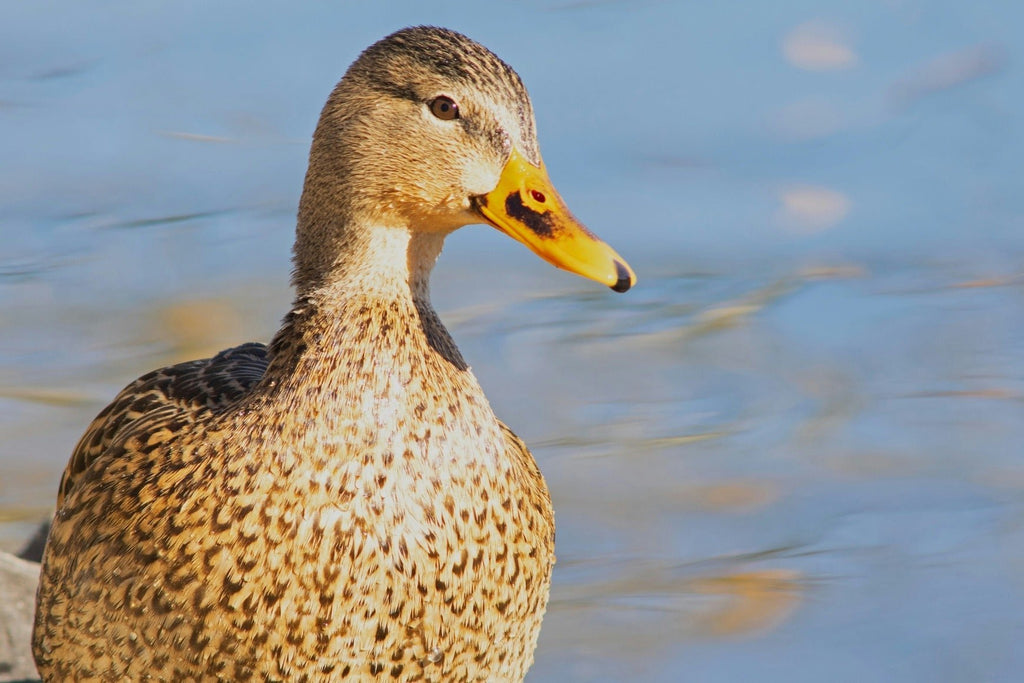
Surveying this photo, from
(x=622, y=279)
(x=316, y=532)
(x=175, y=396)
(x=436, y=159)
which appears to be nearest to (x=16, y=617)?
(x=175, y=396)

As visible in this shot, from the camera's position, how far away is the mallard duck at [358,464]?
3.38m

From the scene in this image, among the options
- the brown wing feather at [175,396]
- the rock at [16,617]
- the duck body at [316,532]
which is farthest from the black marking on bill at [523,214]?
the rock at [16,617]

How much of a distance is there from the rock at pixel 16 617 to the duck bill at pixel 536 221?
1.98 metres

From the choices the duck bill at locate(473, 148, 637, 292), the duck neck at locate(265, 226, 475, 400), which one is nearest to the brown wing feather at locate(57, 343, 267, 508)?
the duck neck at locate(265, 226, 475, 400)

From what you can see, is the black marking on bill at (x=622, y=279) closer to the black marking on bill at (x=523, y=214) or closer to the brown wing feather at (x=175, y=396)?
the black marking on bill at (x=523, y=214)

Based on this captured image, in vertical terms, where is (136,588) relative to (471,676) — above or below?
above

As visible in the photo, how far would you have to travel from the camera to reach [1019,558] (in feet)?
17.6

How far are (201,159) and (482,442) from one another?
5.03m

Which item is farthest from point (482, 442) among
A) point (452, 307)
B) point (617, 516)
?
point (452, 307)

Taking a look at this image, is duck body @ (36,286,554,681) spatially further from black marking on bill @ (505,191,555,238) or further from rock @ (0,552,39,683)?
rock @ (0,552,39,683)

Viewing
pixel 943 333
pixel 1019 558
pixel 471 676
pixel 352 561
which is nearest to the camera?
pixel 352 561

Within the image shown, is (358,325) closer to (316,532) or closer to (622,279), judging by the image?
(316,532)

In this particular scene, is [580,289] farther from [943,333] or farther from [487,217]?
[487,217]

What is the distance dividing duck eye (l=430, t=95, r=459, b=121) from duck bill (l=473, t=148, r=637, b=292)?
144 mm
